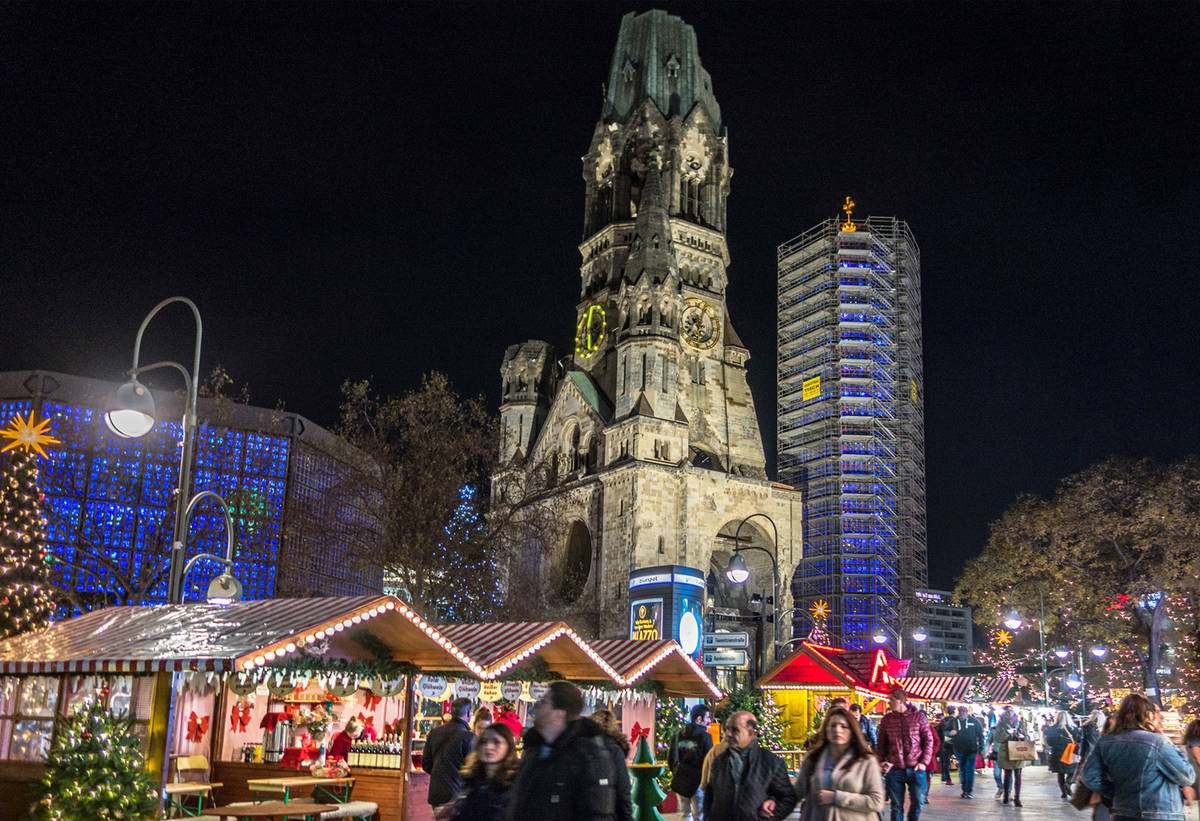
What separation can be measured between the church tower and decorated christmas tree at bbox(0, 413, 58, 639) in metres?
18.3

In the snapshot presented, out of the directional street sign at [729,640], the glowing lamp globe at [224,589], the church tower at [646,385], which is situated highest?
the church tower at [646,385]

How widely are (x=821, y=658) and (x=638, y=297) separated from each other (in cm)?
3225

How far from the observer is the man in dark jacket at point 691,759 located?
11086mm

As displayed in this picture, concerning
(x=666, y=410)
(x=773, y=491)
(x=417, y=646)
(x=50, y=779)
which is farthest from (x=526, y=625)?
(x=773, y=491)

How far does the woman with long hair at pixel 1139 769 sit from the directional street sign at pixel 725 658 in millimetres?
16706

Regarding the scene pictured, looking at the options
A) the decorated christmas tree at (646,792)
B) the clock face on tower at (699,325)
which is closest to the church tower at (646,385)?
the clock face on tower at (699,325)

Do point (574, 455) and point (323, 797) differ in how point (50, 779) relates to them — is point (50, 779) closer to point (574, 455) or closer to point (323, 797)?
point (323, 797)

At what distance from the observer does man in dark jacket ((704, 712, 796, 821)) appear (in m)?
7.71

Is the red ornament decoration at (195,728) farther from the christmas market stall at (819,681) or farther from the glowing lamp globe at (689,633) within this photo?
the christmas market stall at (819,681)

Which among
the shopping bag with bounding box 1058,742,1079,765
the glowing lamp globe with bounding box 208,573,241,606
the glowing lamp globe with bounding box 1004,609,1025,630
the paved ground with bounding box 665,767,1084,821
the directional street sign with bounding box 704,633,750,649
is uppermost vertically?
the glowing lamp globe with bounding box 1004,609,1025,630

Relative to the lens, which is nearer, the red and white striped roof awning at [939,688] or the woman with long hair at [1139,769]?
the woman with long hair at [1139,769]

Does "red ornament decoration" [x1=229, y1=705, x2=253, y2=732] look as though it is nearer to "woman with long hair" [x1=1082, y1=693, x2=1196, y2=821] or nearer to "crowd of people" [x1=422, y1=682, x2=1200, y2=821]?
"crowd of people" [x1=422, y1=682, x2=1200, y2=821]

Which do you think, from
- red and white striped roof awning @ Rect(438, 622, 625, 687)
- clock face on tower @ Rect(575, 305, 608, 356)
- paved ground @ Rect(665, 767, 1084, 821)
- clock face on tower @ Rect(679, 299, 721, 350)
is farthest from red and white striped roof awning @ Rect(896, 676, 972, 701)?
clock face on tower @ Rect(575, 305, 608, 356)

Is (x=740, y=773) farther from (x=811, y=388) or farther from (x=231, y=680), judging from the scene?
(x=811, y=388)
